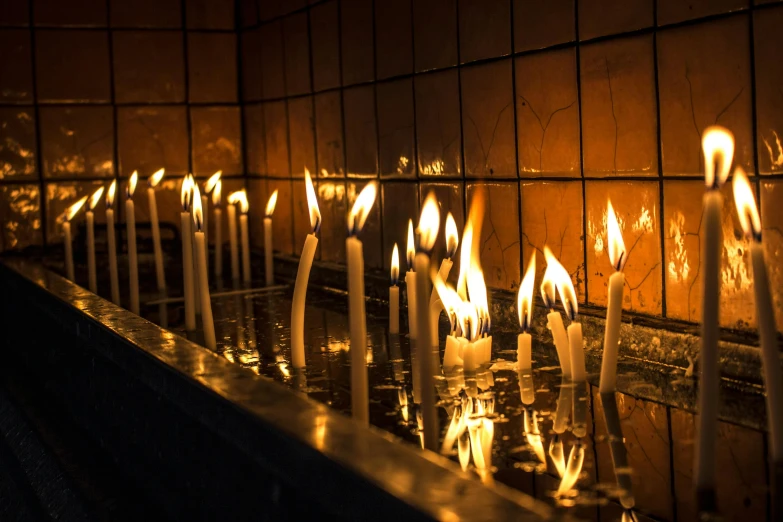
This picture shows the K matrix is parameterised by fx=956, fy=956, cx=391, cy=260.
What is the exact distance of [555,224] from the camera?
2.00 meters

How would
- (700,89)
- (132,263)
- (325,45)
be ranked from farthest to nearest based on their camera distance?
(325,45)
(132,263)
(700,89)

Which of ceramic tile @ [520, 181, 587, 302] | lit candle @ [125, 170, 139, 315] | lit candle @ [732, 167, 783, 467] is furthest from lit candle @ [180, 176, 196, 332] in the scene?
lit candle @ [732, 167, 783, 467]

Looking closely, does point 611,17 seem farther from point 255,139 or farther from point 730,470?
point 255,139

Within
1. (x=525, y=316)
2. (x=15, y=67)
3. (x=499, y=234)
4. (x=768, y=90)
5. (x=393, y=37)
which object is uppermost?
(x=15, y=67)

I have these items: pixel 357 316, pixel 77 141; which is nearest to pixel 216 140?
pixel 77 141

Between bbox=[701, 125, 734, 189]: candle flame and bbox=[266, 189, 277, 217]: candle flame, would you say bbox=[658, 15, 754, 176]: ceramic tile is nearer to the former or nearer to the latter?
bbox=[701, 125, 734, 189]: candle flame

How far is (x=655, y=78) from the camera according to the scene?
170 centimetres

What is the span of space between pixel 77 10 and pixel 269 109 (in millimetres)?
820

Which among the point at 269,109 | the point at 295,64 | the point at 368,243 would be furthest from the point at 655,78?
the point at 269,109

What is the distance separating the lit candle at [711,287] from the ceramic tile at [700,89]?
721mm

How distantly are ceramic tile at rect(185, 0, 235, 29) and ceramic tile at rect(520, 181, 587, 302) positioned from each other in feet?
6.92

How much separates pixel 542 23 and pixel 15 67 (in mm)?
2323

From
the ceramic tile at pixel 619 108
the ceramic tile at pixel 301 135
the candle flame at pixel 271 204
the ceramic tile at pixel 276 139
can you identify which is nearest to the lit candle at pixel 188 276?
the candle flame at pixel 271 204

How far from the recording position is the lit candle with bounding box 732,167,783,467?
862 millimetres
